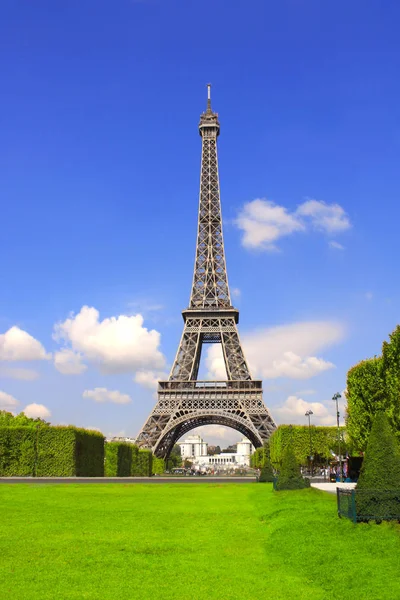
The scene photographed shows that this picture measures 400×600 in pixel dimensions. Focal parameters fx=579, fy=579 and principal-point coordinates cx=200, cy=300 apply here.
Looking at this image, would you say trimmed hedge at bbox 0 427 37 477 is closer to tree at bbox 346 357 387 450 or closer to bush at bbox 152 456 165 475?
tree at bbox 346 357 387 450

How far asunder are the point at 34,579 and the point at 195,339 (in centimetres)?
7496

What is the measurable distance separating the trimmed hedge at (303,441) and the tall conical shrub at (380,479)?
46.9 metres

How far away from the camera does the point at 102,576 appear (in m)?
12.0

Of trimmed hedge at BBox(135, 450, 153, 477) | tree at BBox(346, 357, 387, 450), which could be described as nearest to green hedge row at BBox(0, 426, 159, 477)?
trimmed hedge at BBox(135, 450, 153, 477)

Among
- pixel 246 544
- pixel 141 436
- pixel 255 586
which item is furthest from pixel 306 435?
pixel 255 586

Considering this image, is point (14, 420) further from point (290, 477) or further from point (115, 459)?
point (290, 477)

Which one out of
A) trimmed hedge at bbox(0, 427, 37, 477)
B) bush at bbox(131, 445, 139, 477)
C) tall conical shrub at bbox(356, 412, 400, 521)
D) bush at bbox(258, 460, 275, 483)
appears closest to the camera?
tall conical shrub at bbox(356, 412, 400, 521)

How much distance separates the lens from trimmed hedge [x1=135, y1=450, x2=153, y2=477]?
236 ft

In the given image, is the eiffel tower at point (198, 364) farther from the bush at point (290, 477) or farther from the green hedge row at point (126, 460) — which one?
the bush at point (290, 477)

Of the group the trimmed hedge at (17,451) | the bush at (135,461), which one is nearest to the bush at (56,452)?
the trimmed hedge at (17,451)

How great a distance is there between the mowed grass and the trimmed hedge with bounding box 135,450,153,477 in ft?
164

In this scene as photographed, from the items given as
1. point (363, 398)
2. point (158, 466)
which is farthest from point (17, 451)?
point (158, 466)

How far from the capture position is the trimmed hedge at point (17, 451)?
2111 inches

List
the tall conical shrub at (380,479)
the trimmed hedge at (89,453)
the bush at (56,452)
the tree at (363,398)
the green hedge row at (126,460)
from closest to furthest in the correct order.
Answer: the tall conical shrub at (380,479) < the tree at (363,398) < the bush at (56,452) < the trimmed hedge at (89,453) < the green hedge row at (126,460)
